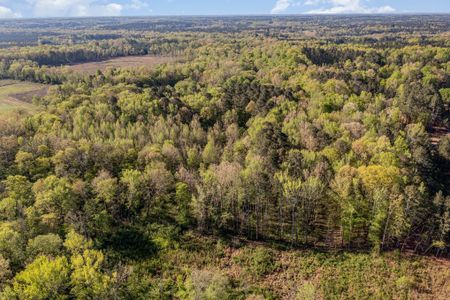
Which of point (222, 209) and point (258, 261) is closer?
point (258, 261)

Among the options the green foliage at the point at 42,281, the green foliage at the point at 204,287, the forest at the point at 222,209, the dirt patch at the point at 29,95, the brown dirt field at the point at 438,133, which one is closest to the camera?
the green foliage at the point at 42,281

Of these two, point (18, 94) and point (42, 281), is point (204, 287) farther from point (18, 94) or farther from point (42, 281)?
point (18, 94)

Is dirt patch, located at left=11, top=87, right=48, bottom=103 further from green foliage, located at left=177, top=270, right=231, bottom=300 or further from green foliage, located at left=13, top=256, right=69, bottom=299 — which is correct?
green foliage, located at left=177, top=270, right=231, bottom=300

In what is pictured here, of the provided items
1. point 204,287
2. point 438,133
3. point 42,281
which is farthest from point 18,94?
point 438,133

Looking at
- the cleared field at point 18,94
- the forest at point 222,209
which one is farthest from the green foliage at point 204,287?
the cleared field at point 18,94

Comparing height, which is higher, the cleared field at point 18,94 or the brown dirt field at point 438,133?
the cleared field at point 18,94

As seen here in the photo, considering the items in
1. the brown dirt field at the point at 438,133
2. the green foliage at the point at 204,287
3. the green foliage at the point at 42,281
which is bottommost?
the green foliage at the point at 204,287

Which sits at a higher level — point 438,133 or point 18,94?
point 18,94

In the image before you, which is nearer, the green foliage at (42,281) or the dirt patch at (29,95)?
the green foliage at (42,281)

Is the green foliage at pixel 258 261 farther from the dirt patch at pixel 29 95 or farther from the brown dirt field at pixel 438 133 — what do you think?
the dirt patch at pixel 29 95
